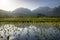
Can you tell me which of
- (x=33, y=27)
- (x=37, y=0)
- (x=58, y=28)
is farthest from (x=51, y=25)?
(x=37, y=0)

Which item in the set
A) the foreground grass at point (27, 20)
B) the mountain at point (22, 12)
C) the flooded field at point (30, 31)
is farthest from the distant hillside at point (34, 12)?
the flooded field at point (30, 31)

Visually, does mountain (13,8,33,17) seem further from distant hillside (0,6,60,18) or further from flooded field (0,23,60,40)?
flooded field (0,23,60,40)

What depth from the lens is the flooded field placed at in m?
4.18

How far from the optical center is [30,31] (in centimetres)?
439

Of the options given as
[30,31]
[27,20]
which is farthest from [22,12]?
[30,31]

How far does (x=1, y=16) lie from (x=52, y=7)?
135 cm

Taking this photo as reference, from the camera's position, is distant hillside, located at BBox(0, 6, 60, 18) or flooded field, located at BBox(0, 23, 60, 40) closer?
flooded field, located at BBox(0, 23, 60, 40)

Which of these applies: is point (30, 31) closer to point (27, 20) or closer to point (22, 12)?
point (27, 20)

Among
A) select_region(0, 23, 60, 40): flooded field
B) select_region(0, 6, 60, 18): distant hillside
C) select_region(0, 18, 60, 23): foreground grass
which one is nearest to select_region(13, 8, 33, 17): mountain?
select_region(0, 6, 60, 18): distant hillside

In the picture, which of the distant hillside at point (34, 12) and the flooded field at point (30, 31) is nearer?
the flooded field at point (30, 31)

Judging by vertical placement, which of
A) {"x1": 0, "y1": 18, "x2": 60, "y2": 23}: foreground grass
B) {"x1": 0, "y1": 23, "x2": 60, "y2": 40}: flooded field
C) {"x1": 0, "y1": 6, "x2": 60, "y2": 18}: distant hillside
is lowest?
{"x1": 0, "y1": 23, "x2": 60, "y2": 40}: flooded field

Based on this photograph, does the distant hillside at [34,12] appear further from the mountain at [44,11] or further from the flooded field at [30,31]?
the flooded field at [30,31]

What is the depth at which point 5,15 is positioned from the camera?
4516mm

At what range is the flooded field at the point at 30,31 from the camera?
418 cm
